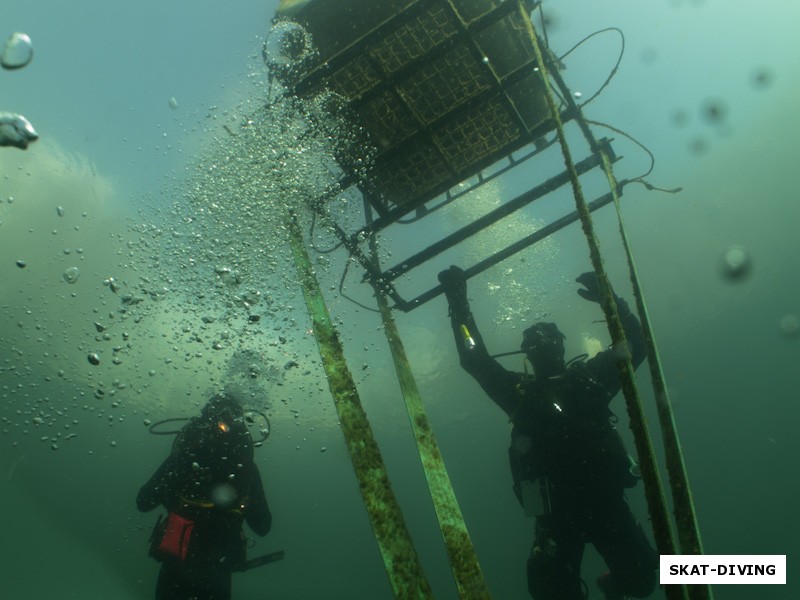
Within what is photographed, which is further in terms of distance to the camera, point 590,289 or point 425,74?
point 590,289

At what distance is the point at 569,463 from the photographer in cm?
503

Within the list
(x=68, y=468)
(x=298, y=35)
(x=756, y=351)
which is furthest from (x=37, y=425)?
(x=756, y=351)

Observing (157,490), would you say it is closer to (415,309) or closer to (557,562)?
(557,562)

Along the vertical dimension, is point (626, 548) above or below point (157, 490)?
below

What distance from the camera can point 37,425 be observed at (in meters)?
35.6

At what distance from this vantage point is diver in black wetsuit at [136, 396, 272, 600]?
17.6ft

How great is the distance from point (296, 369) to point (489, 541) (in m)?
42.8

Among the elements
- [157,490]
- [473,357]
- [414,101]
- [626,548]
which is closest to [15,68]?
[414,101]

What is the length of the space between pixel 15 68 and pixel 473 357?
6722mm

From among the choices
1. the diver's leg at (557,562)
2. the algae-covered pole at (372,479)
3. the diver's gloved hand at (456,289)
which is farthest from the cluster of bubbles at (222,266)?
the diver's leg at (557,562)

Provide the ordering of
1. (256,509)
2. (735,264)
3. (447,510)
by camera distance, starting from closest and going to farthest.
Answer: (447,510) → (256,509) → (735,264)

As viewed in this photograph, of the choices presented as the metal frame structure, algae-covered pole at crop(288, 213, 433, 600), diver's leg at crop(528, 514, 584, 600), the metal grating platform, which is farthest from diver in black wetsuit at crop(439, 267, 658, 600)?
algae-covered pole at crop(288, 213, 433, 600)

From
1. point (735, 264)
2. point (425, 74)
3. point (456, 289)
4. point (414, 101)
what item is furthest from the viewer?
point (735, 264)

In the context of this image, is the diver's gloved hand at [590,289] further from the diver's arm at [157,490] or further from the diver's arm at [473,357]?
the diver's arm at [157,490]
